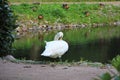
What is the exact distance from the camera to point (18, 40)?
22.1 m

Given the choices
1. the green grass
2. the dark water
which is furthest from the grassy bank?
the dark water

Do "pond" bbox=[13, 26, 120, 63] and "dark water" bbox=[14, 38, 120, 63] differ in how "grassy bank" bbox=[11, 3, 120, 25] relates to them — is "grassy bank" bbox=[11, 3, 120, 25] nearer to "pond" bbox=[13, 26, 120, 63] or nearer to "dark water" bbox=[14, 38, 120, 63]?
"pond" bbox=[13, 26, 120, 63]

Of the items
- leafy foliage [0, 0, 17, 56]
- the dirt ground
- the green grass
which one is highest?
leafy foliage [0, 0, 17, 56]

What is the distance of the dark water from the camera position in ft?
52.7

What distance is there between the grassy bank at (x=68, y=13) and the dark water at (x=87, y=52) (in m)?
8.71

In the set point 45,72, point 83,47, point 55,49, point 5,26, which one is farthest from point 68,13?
point 5,26

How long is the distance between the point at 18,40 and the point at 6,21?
13409 millimetres

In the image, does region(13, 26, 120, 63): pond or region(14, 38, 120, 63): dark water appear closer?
region(14, 38, 120, 63): dark water

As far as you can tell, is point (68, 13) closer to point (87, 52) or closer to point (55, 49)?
point (87, 52)

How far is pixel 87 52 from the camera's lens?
17531mm

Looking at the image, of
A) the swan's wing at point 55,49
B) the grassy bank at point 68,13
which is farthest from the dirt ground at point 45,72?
the grassy bank at point 68,13

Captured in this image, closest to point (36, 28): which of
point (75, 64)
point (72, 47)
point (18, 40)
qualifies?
point (18, 40)

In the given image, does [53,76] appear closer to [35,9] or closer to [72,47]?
[72,47]

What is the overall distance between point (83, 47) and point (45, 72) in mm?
8832
